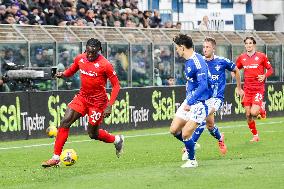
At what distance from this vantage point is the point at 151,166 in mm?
Result: 16672

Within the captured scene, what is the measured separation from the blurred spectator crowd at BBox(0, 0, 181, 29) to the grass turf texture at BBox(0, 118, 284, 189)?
4898 millimetres

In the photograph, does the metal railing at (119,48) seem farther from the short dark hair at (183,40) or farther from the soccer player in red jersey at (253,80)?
the short dark hair at (183,40)

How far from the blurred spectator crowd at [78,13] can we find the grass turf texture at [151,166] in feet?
16.1

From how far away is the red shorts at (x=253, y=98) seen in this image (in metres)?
24.6

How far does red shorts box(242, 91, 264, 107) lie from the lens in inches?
970

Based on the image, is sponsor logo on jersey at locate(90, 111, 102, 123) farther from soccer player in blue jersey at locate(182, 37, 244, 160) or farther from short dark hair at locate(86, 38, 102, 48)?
soccer player in blue jersey at locate(182, 37, 244, 160)

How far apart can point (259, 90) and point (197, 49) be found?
1004cm

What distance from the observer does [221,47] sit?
1417 inches

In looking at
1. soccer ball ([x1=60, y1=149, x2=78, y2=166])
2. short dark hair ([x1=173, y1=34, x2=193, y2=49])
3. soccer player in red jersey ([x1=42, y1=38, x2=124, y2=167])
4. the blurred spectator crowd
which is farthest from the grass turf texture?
the blurred spectator crowd

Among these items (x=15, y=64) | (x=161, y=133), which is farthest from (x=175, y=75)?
(x=15, y=64)

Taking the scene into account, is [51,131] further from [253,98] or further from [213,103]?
[213,103]

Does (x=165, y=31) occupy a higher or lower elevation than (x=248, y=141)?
higher

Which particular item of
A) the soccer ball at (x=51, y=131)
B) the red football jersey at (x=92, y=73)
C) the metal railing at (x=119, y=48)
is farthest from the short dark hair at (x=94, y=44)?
the metal railing at (x=119, y=48)

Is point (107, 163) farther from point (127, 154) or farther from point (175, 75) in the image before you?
point (175, 75)
